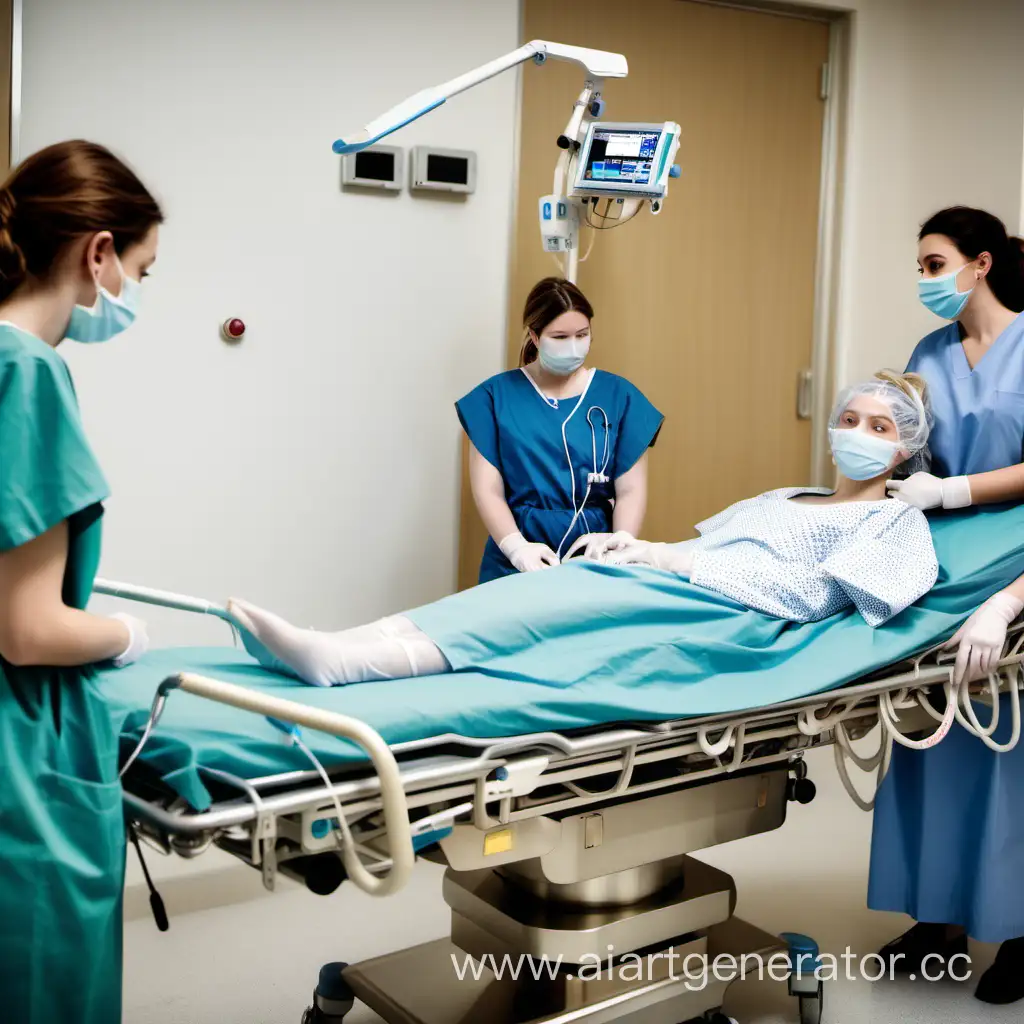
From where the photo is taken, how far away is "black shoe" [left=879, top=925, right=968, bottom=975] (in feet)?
7.89

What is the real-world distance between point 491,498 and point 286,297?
2.54 feet

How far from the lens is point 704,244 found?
12.1ft

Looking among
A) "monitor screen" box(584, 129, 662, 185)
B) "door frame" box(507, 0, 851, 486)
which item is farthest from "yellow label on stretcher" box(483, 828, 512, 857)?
"door frame" box(507, 0, 851, 486)

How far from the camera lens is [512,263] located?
337cm

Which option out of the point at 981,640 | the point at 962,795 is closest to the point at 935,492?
the point at 981,640

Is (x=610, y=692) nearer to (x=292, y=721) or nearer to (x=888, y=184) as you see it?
(x=292, y=721)

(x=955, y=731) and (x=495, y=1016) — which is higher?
(x=955, y=731)

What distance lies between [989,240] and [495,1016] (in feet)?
5.40

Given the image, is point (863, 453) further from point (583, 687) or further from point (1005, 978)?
point (1005, 978)

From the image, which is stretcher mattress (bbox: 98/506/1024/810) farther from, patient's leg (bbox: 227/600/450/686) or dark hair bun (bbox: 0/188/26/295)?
dark hair bun (bbox: 0/188/26/295)

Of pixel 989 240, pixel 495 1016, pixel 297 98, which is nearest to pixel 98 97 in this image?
pixel 297 98

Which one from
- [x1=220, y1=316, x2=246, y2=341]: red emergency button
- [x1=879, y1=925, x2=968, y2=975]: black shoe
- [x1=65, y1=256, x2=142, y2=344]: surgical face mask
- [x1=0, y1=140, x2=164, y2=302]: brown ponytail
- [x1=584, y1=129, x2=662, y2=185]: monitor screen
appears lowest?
[x1=879, y1=925, x2=968, y2=975]: black shoe

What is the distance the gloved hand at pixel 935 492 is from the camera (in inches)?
87.3

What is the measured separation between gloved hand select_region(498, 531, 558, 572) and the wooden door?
66 cm
